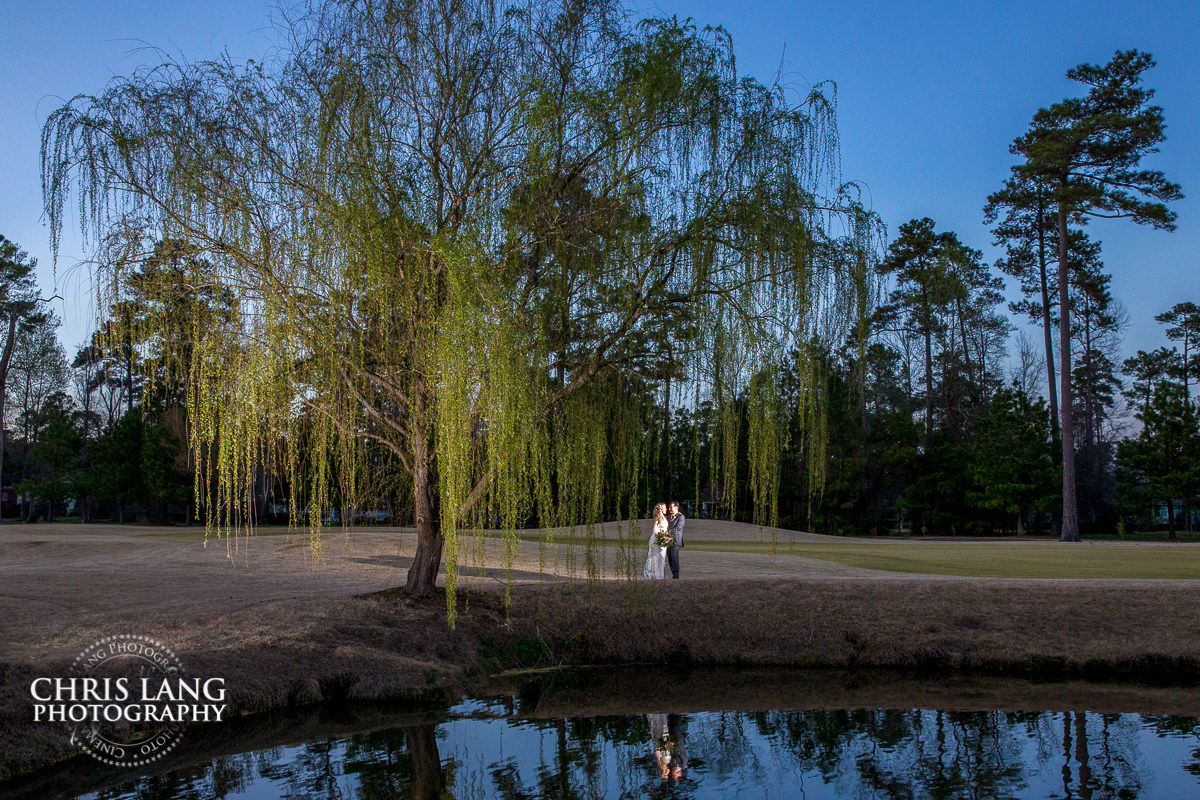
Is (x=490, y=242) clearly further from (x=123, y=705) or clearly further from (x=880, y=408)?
(x=880, y=408)

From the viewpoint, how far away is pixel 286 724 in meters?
8.05

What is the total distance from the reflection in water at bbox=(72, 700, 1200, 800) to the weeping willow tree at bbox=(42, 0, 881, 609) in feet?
5.43

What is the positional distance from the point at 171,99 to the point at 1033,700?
11048 mm

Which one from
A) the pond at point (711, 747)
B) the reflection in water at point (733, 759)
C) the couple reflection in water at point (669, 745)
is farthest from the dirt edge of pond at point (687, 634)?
the couple reflection in water at point (669, 745)

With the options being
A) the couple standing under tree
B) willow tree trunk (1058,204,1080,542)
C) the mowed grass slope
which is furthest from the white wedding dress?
willow tree trunk (1058,204,1080,542)

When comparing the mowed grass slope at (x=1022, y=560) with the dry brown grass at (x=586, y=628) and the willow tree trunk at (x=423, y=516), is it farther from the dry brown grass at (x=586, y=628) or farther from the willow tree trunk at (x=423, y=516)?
the willow tree trunk at (x=423, y=516)

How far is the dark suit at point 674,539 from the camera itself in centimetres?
1396

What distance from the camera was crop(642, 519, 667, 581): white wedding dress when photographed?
45.2 ft

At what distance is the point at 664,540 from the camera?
13805 millimetres

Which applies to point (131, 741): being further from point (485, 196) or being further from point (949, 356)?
point (949, 356)

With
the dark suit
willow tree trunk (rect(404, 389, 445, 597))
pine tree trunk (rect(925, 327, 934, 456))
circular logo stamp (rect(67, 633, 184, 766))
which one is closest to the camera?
circular logo stamp (rect(67, 633, 184, 766))

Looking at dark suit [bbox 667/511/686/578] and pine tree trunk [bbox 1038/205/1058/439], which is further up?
pine tree trunk [bbox 1038/205/1058/439]

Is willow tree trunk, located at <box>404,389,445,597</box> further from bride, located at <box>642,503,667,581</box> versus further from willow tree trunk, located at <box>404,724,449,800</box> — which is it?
bride, located at <box>642,503,667,581</box>

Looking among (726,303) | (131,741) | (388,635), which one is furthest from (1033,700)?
(131,741)
